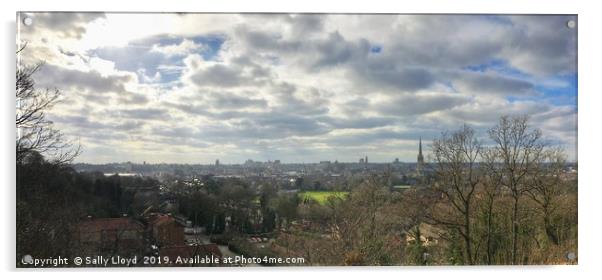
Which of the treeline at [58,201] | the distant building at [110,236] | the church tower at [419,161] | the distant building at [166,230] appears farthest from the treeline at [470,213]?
the treeline at [58,201]

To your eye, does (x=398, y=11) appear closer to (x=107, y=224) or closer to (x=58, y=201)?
(x=107, y=224)

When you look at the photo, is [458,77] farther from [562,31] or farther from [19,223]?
[19,223]

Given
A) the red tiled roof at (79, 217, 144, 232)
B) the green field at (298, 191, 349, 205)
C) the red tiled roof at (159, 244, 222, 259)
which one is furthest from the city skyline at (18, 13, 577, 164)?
the red tiled roof at (159, 244, 222, 259)

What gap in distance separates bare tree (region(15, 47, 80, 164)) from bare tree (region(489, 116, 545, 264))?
371cm

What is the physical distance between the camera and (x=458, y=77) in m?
4.36

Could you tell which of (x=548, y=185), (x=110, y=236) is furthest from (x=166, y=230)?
(x=548, y=185)

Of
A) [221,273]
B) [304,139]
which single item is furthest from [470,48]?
[221,273]

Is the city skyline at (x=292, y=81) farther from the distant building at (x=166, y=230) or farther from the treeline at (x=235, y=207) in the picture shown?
the distant building at (x=166, y=230)

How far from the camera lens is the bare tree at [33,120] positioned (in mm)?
4148

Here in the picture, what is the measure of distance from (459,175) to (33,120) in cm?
363

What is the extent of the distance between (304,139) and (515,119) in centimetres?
183

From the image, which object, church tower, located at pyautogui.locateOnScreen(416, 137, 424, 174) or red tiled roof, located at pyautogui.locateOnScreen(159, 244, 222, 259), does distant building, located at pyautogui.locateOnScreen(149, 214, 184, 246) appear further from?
church tower, located at pyautogui.locateOnScreen(416, 137, 424, 174)

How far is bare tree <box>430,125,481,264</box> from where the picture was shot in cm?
442

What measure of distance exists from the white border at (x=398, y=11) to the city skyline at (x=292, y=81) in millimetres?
86
